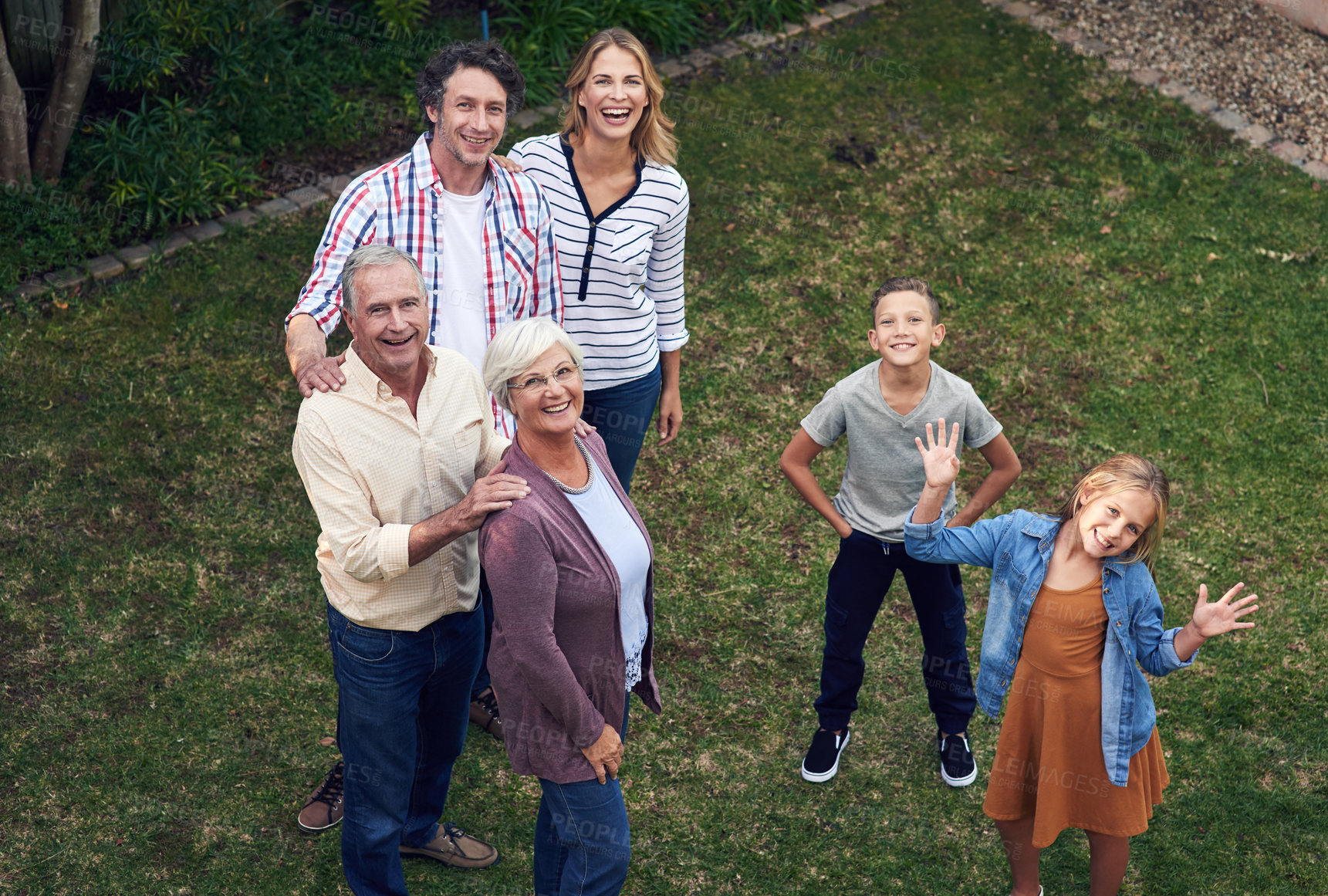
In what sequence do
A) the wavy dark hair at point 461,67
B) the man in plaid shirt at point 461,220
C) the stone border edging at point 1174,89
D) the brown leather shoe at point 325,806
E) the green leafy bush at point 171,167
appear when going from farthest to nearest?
the stone border edging at point 1174,89 → the green leafy bush at point 171,167 → the brown leather shoe at point 325,806 → the wavy dark hair at point 461,67 → the man in plaid shirt at point 461,220

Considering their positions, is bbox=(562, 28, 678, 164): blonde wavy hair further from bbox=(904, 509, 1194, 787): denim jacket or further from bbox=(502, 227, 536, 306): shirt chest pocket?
bbox=(904, 509, 1194, 787): denim jacket

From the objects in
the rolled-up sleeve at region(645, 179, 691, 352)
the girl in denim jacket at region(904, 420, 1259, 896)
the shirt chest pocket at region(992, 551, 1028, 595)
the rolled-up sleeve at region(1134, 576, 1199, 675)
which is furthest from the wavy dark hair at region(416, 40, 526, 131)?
the rolled-up sleeve at region(1134, 576, 1199, 675)

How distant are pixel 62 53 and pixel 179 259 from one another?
161 centimetres

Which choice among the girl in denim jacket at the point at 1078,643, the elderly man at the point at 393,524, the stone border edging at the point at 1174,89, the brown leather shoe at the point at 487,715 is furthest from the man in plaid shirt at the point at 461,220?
the stone border edging at the point at 1174,89

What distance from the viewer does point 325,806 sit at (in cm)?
477

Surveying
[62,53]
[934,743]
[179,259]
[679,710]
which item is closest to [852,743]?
[934,743]

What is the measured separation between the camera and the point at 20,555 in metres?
5.83

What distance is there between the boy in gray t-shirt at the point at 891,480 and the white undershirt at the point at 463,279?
1.30m

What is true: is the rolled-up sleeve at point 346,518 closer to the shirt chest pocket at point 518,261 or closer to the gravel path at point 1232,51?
the shirt chest pocket at point 518,261

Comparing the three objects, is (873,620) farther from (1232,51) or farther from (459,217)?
(1232,51)

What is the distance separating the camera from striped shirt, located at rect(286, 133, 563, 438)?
4.14 meters

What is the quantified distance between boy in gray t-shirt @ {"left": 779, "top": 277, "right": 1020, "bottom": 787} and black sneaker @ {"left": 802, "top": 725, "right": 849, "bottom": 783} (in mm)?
89

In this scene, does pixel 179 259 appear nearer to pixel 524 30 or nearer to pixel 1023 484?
pixel 524 30

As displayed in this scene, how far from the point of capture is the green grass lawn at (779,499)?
4828mm
